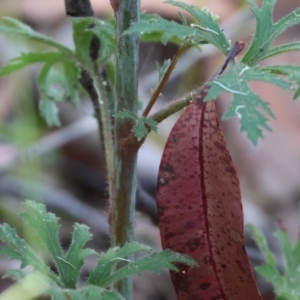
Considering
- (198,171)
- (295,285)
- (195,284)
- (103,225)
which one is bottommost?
(103,225)

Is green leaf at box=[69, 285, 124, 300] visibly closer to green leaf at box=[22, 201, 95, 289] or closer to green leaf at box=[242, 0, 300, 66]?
green leaf at box=[22, 201, 95, 289]

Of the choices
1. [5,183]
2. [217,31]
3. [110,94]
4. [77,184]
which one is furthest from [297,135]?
[217,31]

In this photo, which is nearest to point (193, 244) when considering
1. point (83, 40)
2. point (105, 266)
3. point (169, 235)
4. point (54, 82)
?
point (169, 235)

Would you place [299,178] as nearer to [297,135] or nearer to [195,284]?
[297,135]

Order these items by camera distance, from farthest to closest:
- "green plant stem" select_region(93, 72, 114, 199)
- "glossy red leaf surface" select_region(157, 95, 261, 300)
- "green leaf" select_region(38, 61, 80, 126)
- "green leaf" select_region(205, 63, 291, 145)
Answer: "green leaf" select_region(38, 61, 80, 126) → "green plant stem" select_region(93, 72, 114, 199) → "glossy red leaf surface" select_region(157, 95, 261, 300) → "green leaf" select_region(205, 63, 291, 145)

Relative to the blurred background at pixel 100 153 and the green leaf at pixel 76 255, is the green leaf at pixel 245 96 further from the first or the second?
the blurred background at pixel 100 153

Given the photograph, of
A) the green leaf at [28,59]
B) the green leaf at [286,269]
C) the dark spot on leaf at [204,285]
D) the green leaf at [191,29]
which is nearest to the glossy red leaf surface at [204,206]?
the dark spot on leaf at [204,285]

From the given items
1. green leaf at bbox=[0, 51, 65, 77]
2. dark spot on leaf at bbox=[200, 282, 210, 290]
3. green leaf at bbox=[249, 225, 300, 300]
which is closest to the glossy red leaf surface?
dark spot on leaf at bbox=[200, 282, 210, 290]
